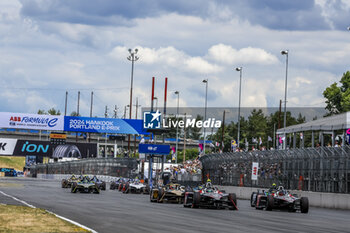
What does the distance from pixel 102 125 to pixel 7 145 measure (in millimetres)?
23488

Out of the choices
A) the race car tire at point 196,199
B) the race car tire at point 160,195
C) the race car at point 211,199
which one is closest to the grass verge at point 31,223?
the race car tire at point 196,199

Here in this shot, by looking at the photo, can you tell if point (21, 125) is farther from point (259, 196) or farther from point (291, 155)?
point (259, 196)

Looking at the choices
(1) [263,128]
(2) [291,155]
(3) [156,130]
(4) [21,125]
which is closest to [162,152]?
(3) [156,130]

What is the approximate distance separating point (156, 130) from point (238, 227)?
39800 mm

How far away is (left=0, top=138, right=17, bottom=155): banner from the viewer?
10312 centimetres

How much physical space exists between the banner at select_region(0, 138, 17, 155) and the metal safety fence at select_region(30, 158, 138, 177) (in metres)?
6.40

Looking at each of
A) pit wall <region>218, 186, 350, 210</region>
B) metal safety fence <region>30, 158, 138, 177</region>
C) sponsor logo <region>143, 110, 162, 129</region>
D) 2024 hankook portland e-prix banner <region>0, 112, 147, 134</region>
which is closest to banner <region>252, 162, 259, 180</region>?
pit wall <region>218, 186, 350, 210</region>

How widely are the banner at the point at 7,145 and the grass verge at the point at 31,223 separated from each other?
87.5 meters

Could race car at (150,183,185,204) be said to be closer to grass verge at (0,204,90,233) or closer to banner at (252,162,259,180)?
banner at (252,162,259,180)

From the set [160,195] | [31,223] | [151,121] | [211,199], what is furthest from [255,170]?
[31,223]

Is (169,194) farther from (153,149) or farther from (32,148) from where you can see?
(32,148)

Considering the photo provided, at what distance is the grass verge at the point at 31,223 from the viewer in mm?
13297

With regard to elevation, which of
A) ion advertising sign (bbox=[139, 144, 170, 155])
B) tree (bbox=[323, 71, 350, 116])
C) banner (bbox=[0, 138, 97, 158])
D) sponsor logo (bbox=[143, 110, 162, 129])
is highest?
tree (bbox=[323, 71, 350, 116])

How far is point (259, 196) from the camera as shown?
27.0 meters
